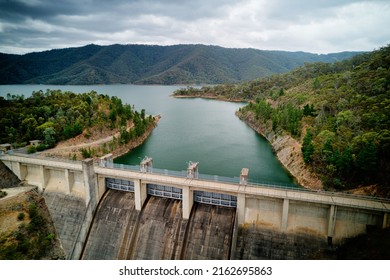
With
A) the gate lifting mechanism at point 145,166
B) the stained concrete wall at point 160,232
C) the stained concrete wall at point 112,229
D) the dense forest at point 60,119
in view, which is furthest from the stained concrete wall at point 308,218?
the dense forest at point 60,119

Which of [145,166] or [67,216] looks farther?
[67,216]

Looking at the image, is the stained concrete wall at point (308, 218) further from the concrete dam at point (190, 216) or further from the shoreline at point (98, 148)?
the shoreline at point (98, 148)

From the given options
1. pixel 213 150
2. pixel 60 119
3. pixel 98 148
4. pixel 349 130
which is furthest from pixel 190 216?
pixel 60 119

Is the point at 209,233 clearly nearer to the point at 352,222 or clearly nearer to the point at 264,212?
the point at 264,212

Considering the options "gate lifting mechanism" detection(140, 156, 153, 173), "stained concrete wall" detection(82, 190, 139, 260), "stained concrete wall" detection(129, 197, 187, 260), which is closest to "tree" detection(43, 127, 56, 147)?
"stained concrete wall" detection(82, 190, 139, 260)

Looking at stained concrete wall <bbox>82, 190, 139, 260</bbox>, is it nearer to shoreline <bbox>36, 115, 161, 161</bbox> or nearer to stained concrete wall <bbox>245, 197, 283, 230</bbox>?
stained concrete wall <bbox>245, 197, 283, 230</bbox>
